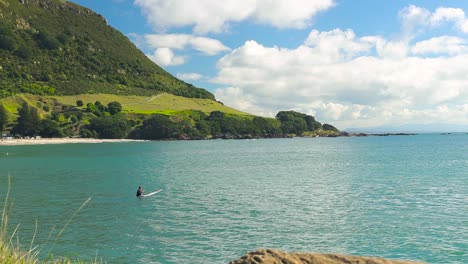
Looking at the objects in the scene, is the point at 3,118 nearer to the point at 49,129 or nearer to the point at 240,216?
the point at 49,129

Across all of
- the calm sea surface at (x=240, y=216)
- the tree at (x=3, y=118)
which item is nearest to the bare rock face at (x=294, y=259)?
the calm sea surface at (x=240, y=216)

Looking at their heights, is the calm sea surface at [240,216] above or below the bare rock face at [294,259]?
below

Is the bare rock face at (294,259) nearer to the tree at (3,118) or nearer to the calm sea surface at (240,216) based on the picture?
the calm sea surface at (240,216)

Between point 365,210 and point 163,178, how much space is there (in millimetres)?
36952

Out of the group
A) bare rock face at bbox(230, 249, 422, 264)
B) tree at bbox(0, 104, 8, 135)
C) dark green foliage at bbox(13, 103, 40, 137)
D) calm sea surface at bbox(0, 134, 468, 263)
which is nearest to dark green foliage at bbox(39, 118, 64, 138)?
dark green foliage at bbox(13, 103, 40, 137)

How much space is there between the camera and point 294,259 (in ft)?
30.9

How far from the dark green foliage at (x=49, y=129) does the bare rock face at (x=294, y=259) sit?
669ft

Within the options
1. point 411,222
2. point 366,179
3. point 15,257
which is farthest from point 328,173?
point 15,257

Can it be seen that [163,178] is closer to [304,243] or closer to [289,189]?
[289,189]

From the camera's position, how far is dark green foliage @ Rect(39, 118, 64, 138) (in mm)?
193625

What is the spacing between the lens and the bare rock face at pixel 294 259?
9188 mm

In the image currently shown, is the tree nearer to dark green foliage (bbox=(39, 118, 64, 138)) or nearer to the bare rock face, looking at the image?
dark green foliage (bbox=(39, 118, 64, 138))

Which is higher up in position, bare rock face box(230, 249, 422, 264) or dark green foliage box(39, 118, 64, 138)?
dark green foliage box(39, 118, 64, 138)

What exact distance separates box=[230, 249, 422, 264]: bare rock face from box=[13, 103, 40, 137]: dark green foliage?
665 feet
